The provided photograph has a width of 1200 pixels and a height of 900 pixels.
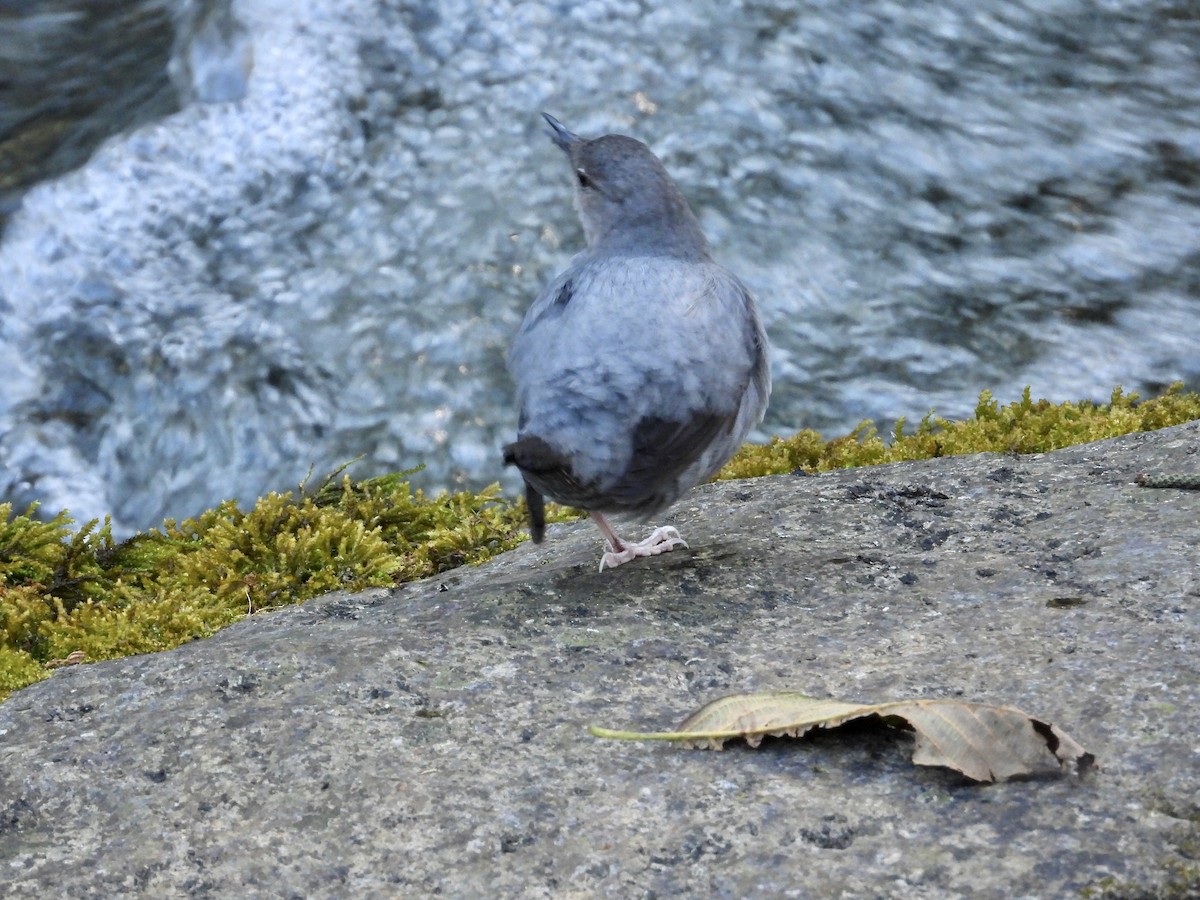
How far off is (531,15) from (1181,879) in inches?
327

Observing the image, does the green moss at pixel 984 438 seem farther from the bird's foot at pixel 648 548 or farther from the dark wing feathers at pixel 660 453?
the dark wing feathers at pixel 660 453

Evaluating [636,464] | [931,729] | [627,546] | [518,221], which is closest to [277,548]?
[627,546]

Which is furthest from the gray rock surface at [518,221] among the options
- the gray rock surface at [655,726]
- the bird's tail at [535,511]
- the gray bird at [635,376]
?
the gray rock surface at [655,726]

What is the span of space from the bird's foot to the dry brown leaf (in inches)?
49.0

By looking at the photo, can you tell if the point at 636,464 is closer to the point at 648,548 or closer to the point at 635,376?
the point at 635,376

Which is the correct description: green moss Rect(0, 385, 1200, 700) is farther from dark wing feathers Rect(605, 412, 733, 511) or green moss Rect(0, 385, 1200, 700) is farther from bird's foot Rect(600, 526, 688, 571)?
dark wing feathers Rect(605, 412, 733, 511)

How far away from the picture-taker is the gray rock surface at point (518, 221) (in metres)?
7.93

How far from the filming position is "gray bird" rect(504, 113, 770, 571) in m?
3.58

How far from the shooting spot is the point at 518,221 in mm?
8625

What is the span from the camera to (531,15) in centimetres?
954

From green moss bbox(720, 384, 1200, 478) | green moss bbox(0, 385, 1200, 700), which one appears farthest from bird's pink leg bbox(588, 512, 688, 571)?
green moss bbox(720, 384, 1200, 478)

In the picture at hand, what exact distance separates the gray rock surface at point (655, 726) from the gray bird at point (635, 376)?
27cm

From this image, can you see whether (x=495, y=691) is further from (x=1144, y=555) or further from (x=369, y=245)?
(x=369, y=245)

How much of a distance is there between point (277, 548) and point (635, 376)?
5.19 ft
